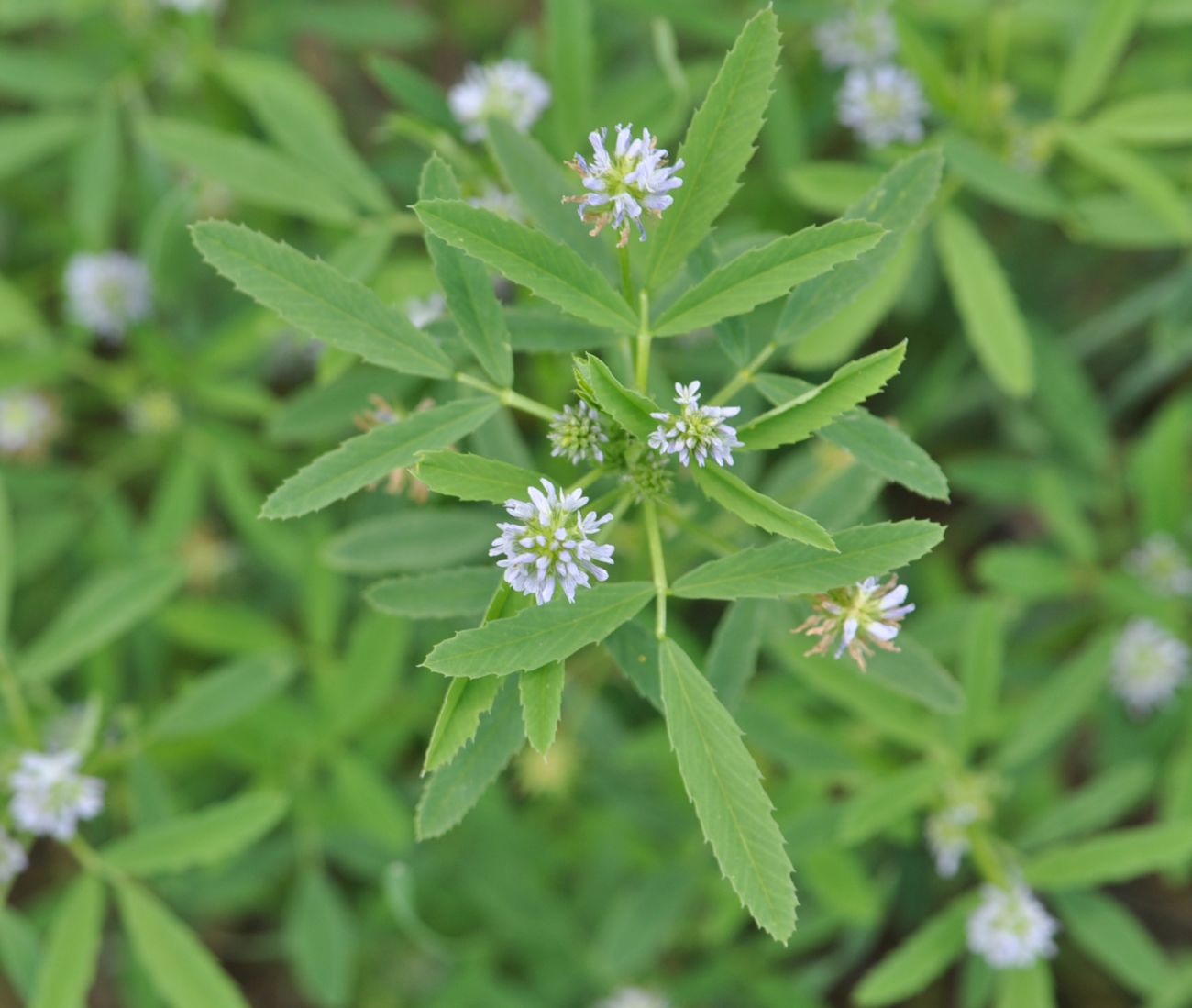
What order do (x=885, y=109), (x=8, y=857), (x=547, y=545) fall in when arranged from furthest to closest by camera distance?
(x=885, y=109)
(x=8, y=857)
(x=547, y=545)

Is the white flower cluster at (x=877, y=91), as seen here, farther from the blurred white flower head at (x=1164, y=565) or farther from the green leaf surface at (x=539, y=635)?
the green leaf surface at (x=539, y=635)

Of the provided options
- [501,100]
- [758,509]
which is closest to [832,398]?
[758,509]

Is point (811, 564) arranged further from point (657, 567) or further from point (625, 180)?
point (625, 180)

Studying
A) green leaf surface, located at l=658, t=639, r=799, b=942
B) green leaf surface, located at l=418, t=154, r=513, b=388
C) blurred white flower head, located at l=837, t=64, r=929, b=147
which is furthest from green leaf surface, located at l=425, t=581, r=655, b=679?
blurred white flower head, located at l=837, t=64, r=929, b=147

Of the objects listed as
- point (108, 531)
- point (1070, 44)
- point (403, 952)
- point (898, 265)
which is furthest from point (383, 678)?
point (1070, 44)

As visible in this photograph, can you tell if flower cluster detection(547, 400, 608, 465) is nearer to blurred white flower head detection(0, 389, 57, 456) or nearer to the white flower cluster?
the white flower cluster

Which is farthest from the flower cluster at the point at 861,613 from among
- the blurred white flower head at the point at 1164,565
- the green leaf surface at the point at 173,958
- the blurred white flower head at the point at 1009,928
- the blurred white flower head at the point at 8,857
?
the blurred white flower head at the point at 1164,565
